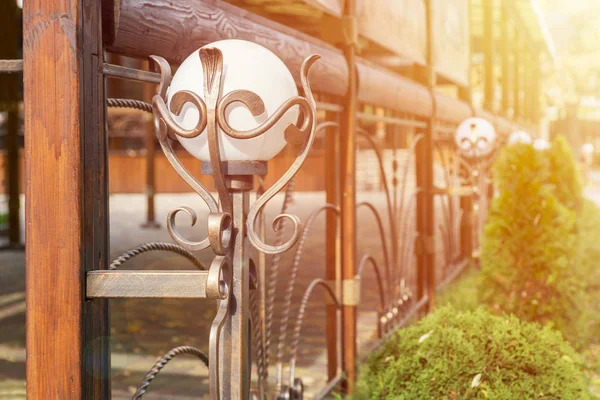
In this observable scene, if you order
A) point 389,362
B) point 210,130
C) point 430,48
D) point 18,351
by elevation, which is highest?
point 430,48

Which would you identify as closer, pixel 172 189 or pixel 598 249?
pixel 598 249

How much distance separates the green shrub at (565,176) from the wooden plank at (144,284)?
24.4 ft

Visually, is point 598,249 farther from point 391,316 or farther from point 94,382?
Result: point 94,382

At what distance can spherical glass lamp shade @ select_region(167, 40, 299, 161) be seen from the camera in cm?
184

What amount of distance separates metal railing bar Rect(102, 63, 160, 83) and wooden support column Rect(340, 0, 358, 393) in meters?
1.97

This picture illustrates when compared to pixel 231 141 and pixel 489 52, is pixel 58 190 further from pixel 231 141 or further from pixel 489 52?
pixel 489 52

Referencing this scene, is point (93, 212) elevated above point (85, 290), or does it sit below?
above

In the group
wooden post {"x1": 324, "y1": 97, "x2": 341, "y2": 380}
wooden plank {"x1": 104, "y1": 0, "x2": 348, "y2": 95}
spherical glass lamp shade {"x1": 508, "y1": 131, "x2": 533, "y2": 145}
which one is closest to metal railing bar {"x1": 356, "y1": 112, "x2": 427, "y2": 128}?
wooden post {"x1": 324, "y1": 97, "x2": 341, "y2": 380}

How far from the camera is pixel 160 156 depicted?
2466cm

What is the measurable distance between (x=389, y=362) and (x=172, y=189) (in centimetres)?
2259

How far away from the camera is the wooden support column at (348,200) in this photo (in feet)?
13.3

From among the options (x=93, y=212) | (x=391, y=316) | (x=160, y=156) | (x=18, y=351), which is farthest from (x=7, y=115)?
(x=160, y=156)

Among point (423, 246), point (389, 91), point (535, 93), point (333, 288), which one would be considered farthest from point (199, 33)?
point (535, 93)

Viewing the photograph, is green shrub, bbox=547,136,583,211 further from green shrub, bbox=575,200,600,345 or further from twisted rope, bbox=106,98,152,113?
twisted rope, bbox=106,98,152,113
